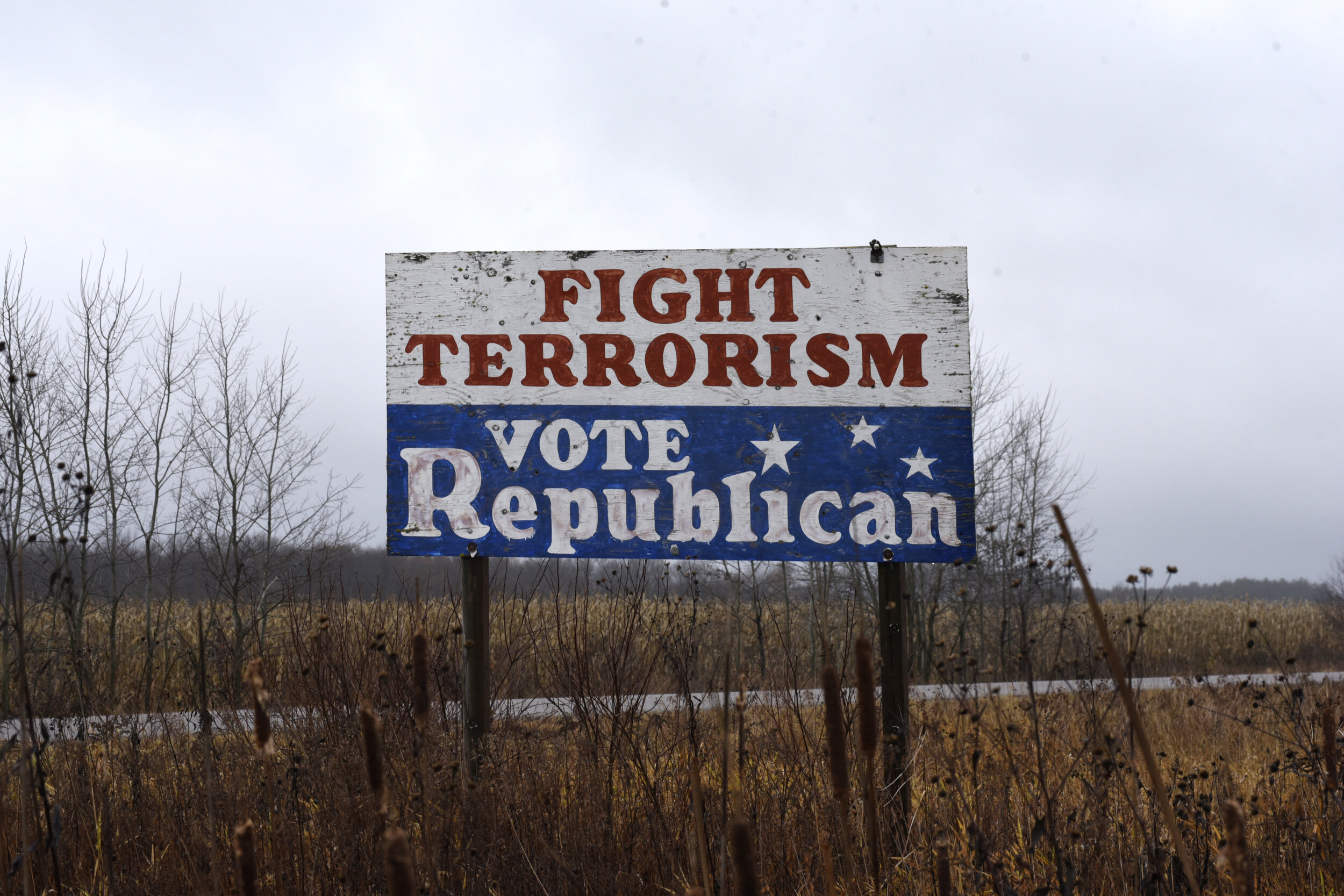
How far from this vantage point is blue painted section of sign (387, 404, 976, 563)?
4.70m

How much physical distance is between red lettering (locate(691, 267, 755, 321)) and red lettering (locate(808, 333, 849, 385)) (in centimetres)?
39

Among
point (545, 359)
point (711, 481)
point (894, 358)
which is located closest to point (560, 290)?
point (545, 359)

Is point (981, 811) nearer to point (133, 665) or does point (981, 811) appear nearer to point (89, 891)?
point (89, 891)

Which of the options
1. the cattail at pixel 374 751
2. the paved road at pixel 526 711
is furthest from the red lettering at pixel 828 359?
the cattail at pixel 374 751

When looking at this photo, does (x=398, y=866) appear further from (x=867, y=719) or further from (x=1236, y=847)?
(x=1236, y=847)

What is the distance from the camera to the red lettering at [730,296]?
16.1ft

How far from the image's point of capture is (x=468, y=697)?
4.97 m

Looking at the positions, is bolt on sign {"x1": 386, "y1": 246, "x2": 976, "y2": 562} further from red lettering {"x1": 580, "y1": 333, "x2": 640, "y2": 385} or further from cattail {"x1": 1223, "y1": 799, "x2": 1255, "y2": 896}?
cattail {"x1": 1223, "y1": 799, "x2": 1255, "y2": 896}

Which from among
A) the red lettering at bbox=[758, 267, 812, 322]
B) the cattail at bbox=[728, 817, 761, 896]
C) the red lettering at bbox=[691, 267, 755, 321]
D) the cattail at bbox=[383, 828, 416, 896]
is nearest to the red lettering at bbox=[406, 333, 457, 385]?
the red lettering at bbox=[691, 267, 755, 321]

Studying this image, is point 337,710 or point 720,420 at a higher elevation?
point 720,420

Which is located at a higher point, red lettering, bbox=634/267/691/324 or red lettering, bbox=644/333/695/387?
red lettering, bbox=634/267/691/324

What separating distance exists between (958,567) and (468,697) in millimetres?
17362

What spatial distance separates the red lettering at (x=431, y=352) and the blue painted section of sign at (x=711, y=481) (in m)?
0.17

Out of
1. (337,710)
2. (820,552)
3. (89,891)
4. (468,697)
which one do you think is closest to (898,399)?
(820,552)
